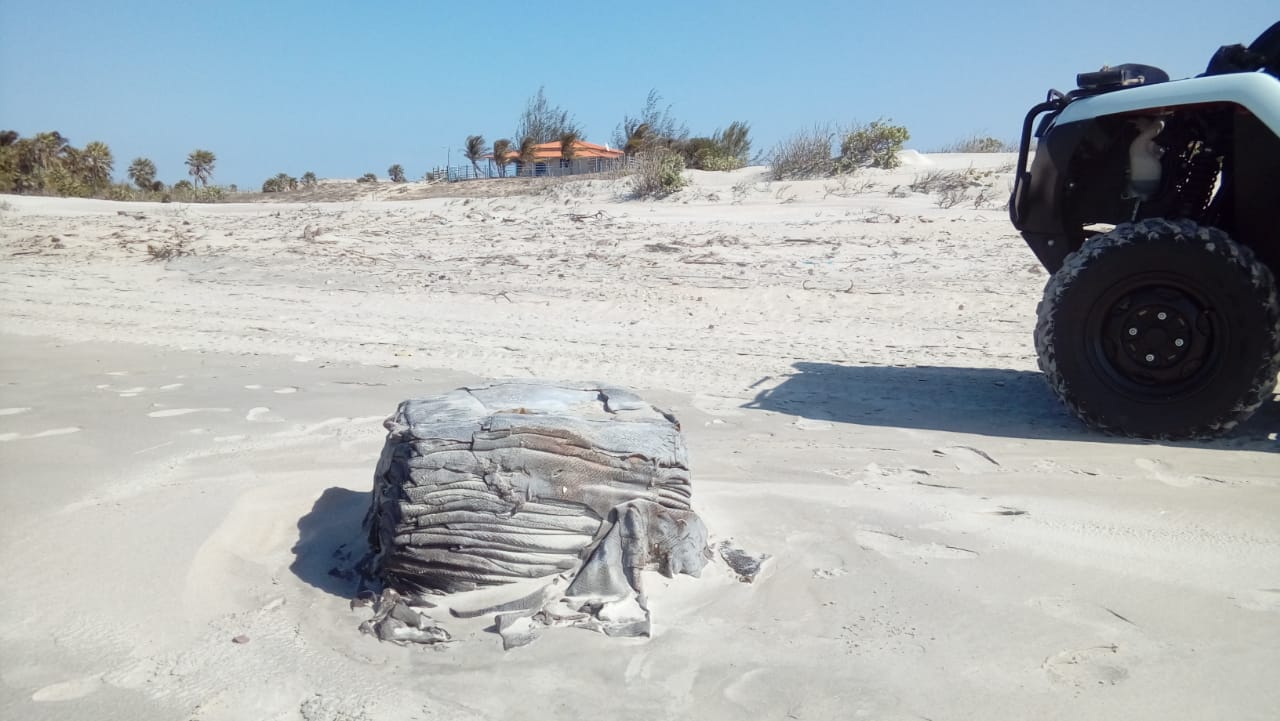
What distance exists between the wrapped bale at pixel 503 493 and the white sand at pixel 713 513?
236 mm

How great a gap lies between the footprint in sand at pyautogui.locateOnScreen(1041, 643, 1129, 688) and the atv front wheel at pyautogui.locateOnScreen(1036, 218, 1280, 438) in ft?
8.18

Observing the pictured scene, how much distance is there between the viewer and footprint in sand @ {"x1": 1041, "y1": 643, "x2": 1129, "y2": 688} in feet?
7.98

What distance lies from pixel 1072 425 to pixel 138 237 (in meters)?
13.8

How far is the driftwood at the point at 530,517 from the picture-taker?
297 cm

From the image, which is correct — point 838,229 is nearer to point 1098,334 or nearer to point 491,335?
point 491,335

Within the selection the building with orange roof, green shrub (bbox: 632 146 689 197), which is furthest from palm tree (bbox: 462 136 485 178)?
green shrub (bbox: 632 146 689 197)

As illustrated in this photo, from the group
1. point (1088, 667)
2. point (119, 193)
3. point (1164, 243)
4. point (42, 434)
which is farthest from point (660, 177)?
point (119, 193)

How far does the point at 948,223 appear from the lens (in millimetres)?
10609

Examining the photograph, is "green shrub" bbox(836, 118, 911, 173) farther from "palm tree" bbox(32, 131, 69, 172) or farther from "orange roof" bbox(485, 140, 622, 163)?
"palm tree" bbox(32, 131, 69, 172)

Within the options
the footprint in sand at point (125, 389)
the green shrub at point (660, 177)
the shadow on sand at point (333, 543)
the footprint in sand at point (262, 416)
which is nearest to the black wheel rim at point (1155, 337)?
the shadow on sand at point (333, 543)

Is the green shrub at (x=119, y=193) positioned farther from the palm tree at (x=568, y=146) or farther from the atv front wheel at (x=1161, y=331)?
the atv front wheel at (x=1161, y=331)

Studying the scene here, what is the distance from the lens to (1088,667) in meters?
2.50

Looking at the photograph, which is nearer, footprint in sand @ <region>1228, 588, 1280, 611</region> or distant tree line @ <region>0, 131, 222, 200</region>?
footprint in sand @ <region>1228, 588, 1280, 611</region>

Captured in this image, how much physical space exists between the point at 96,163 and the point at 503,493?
1774 inches
